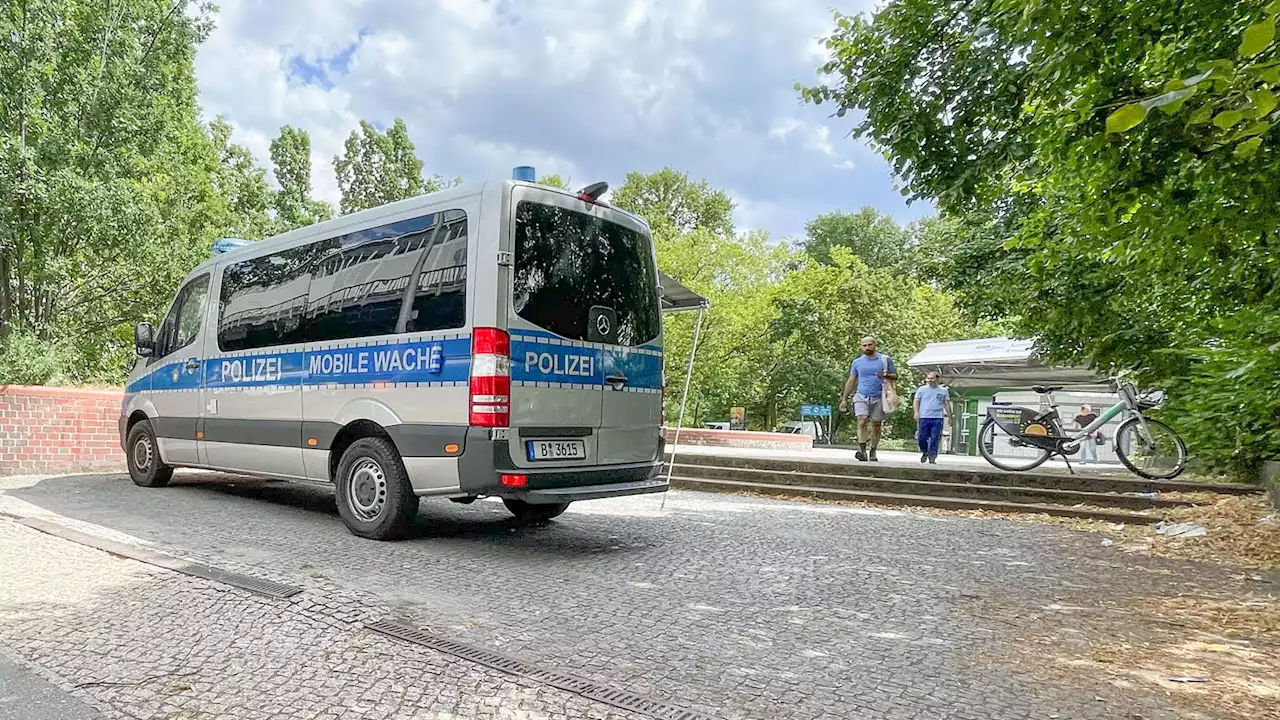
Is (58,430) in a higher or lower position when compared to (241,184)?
lower

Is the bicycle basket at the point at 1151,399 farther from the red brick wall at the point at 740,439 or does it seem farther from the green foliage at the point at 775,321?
the green foliage at the point at 775,321

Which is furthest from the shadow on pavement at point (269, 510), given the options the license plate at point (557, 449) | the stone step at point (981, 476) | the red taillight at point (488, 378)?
the stone step at point (981, 476)

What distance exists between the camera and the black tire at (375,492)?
560cm

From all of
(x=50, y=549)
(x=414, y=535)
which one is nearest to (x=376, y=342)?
(x=414, y=535)

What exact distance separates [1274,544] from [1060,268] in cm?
434

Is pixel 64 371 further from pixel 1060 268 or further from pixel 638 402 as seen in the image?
pixel 1060 268

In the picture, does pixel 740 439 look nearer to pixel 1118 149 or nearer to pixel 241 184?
pixel 241 184

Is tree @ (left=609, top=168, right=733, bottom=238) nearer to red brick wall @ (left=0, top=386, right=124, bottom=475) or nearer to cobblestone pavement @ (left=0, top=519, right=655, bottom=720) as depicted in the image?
red brick wall @ (left=0, top=386, right=124, bottom=475)

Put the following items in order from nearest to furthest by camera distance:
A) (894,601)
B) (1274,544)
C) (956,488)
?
1. (894,601)
2. (1274,544)
3. (956,488)

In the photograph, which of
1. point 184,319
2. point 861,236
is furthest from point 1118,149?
point 861,236

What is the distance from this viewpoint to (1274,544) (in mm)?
6156

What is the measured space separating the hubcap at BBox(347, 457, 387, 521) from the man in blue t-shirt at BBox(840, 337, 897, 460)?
7.05 m

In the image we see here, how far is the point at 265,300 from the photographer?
693 cm

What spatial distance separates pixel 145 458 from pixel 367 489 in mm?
4198
